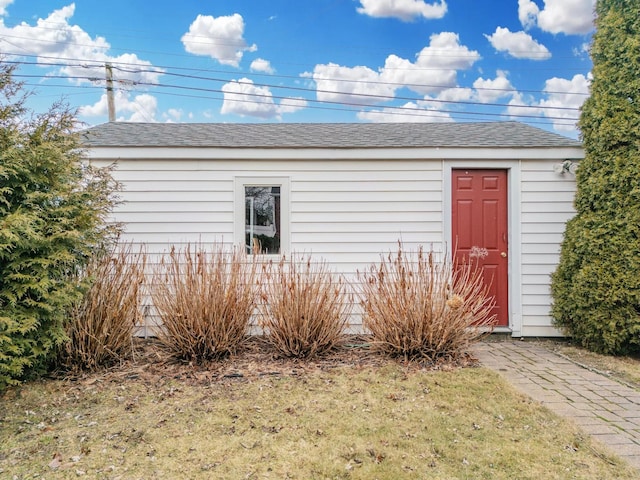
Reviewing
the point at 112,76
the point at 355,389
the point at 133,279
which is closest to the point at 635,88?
the point at 355,389

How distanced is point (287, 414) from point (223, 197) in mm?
3065

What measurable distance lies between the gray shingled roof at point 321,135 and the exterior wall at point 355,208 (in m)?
0.23

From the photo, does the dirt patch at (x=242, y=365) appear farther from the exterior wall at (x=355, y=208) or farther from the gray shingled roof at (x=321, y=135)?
the gray shingled roof at (x=321, y=135)

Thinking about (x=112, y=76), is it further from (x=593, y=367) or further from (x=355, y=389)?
(x=593, y=367)

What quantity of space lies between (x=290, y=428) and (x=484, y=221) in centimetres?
373

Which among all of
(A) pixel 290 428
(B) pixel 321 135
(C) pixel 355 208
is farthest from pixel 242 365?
(B) pixel 321 135

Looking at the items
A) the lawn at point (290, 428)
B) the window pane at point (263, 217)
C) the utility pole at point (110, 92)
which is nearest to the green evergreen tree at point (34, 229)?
the lawn at point (290, 428)

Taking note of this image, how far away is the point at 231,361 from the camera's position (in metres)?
3.82

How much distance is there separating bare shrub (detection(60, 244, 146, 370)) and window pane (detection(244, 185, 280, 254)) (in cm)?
153

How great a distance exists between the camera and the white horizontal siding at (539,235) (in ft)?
16.1

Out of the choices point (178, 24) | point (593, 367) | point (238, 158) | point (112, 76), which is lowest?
point (593, 367)

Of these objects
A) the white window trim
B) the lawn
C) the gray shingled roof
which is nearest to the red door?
the gray shingled roof

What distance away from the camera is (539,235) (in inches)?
193

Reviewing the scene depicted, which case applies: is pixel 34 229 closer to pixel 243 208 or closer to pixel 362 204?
pixel 243 208
